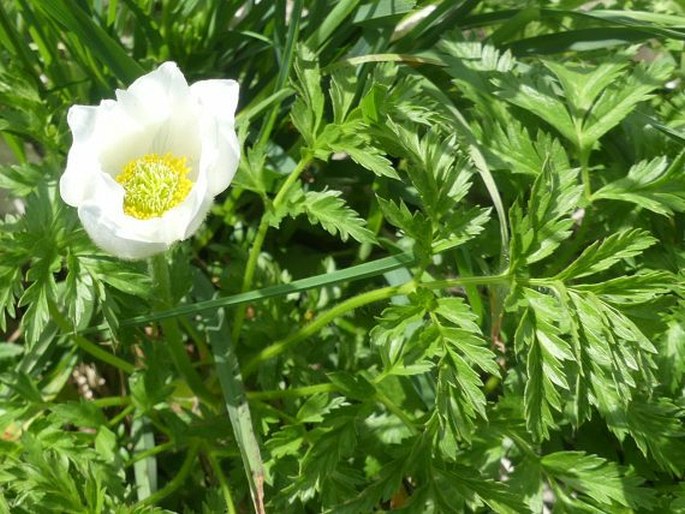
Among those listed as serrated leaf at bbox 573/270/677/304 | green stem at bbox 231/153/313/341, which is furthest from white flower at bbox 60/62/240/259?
serrated leaf at bbox 573/270/677/304

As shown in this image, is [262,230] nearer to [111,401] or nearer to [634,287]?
[111,401]

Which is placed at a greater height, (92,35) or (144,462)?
(92,35)

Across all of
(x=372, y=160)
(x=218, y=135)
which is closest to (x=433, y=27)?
(x=372, y=160)

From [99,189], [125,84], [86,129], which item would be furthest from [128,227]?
[125,84]

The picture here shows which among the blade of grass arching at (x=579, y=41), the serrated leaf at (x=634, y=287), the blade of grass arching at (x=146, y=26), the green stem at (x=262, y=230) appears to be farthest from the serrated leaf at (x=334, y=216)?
the blade of grass arching at (x=579, y=41)

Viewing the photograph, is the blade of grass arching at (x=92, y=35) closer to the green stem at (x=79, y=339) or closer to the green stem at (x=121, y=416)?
the green stem at (x=79, y=339)

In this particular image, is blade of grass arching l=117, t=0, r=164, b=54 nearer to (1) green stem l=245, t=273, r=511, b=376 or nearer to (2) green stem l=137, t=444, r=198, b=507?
(1) green stem l=245, t=273, r=511, b=376
